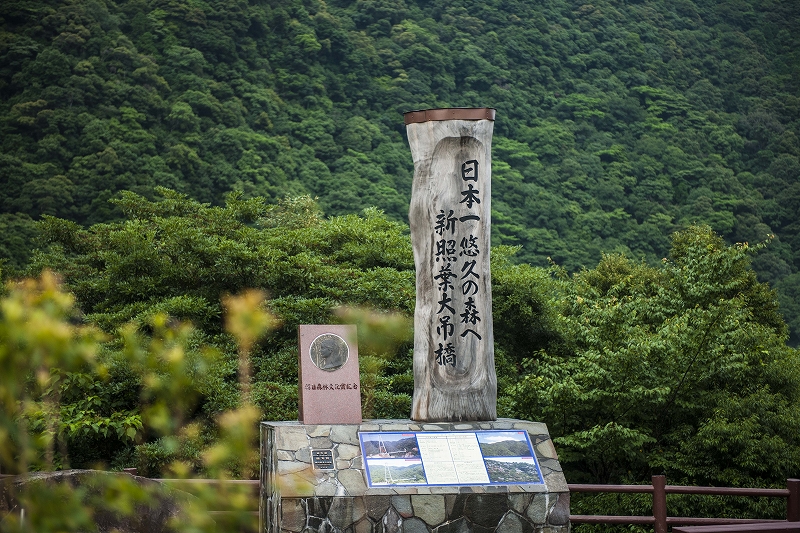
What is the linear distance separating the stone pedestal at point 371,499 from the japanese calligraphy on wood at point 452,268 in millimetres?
447

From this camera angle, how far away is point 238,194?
39.0 ft

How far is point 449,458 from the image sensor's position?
559cm

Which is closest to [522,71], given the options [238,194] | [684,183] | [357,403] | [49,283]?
[684,183]

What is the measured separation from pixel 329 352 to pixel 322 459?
73 cm

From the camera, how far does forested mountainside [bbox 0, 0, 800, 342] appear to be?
74.9 ft

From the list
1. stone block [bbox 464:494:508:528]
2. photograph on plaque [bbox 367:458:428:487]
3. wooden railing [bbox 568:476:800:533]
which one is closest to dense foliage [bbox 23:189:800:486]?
wooden railing [bbox 568:476:800:533]

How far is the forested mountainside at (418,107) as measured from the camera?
74.9 feet

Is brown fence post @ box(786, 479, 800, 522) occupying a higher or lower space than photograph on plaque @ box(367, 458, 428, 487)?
lower

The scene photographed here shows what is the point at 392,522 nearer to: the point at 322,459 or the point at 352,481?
the point at 352,481

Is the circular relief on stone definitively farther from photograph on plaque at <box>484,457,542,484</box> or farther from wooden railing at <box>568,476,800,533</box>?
wooden railing at <box>568,476,800,533</box>

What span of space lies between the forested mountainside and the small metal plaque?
15672 mm

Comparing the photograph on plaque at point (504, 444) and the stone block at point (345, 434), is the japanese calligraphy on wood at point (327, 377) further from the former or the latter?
the photograph on plaque at point (504, 444)

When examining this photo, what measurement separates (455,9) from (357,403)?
26915 millimetres

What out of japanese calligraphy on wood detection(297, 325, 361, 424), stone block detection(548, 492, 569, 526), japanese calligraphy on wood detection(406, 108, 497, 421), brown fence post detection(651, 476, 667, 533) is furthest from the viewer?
brown fence post detection(651, 476, 667, 533)
